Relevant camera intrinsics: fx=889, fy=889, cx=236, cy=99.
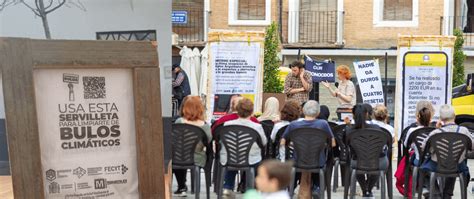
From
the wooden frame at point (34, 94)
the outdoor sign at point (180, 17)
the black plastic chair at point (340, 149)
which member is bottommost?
the black plastic chair at point (340, 149)

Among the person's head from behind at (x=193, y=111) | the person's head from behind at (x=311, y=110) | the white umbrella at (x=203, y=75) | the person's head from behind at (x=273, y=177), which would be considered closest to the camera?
the person's head from behind at (x=273, y=177)

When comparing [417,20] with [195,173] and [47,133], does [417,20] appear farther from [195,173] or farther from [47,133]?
[47,133]

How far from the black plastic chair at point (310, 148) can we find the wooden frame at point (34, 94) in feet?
10.7

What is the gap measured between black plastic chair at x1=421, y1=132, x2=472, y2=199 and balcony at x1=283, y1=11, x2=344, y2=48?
16.2 metres

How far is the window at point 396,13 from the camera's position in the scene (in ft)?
83.8

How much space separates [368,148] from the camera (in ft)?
31.5

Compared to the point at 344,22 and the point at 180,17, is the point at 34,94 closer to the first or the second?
the point at 180,17

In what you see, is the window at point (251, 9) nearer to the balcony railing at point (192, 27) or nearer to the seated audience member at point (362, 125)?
the balcony railing at point (192, 27)

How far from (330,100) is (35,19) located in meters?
18.6

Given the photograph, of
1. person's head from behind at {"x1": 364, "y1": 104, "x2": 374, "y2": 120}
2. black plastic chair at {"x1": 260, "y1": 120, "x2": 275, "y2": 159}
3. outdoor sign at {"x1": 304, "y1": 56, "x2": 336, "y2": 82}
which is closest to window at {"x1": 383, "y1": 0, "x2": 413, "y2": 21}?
outdoor sign at {"x1": 304, "y1": 56, "x2": 336, "y2": 82}

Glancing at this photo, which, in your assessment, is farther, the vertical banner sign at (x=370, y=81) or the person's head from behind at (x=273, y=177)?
the vertical banner sign at (x=370, y=81)

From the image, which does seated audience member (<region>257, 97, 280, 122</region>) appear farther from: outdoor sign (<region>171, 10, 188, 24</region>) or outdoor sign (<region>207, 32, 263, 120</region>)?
outdoor sign (<region>171, 10, 188, 24</region>)

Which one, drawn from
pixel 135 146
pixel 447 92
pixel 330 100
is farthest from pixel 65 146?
pixel 330 100

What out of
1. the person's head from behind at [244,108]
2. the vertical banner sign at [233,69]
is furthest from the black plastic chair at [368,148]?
the vertical banner sign at [233,69]
